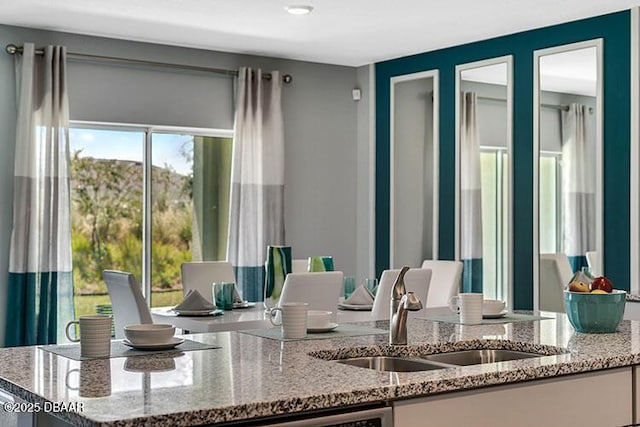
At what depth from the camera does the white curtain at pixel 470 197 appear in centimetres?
665

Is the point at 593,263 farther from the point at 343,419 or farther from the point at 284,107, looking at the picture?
the point at 343,419

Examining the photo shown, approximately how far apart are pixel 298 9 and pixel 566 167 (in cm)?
209

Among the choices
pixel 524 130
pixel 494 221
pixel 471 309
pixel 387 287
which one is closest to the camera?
pixel 471 309

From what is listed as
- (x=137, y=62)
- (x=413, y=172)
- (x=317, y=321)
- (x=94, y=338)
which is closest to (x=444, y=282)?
(x=413, y=172)

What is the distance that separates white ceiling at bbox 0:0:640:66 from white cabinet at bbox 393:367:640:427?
11.2 ft

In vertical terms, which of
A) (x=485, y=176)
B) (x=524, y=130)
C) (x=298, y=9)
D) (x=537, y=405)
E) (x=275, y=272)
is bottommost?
(x=537, y=405)

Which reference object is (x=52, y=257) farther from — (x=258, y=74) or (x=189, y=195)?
(x=258, y=74)

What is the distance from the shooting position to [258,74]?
7.16 metres

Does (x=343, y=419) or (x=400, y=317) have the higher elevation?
(x=400, y=317)

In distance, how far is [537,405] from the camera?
232 cm

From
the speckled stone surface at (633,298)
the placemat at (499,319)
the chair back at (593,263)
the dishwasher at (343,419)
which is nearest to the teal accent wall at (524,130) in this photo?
the chair back at (593,263)

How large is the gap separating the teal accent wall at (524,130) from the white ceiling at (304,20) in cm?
13

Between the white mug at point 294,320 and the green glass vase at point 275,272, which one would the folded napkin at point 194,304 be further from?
the white mug at point 294,320

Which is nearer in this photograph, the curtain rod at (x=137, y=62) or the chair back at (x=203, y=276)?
the chair back at (x=203, y=276)
